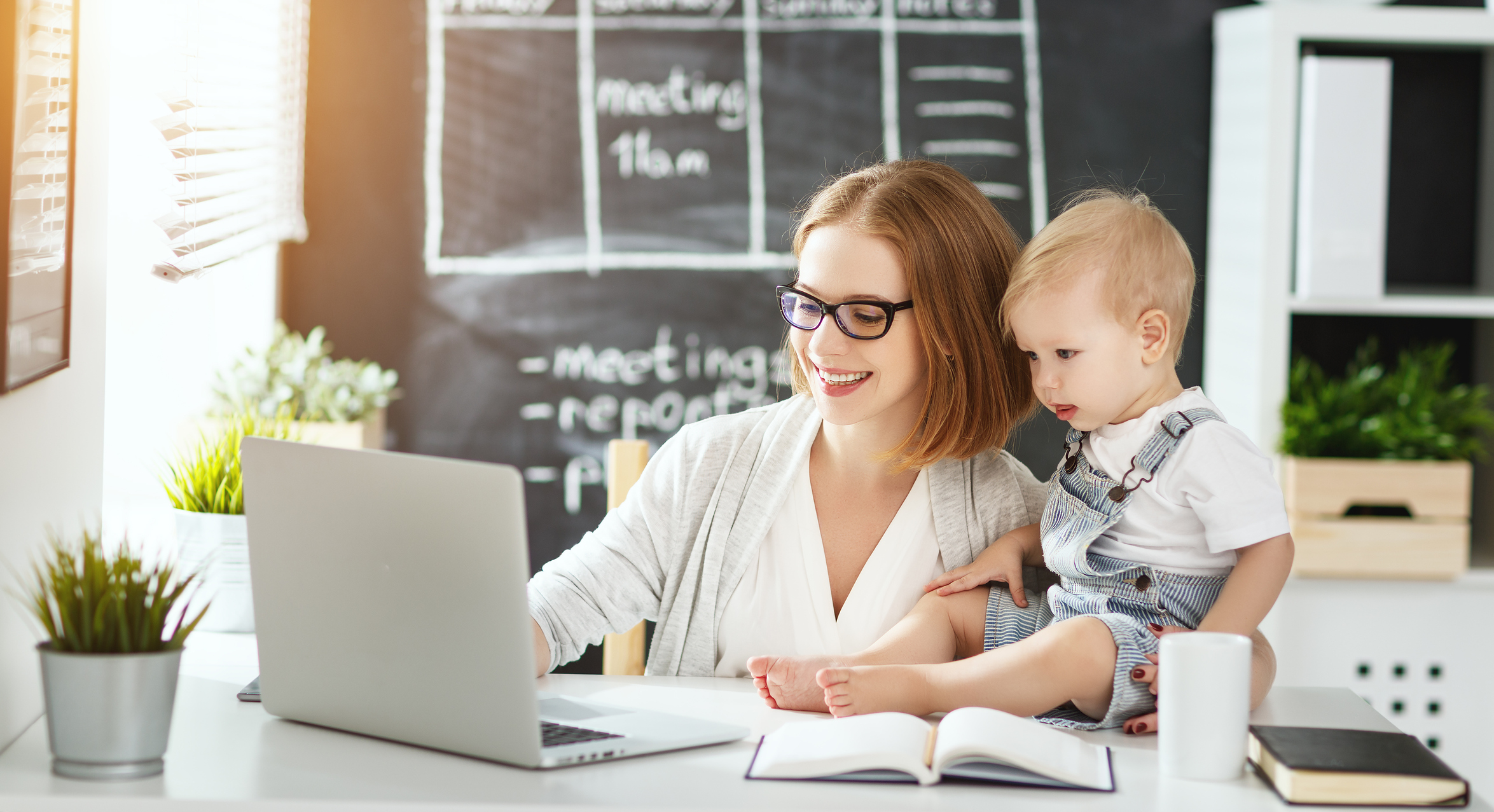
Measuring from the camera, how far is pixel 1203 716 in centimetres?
98

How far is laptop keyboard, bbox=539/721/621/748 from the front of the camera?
3.34ft

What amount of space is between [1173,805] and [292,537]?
74cm

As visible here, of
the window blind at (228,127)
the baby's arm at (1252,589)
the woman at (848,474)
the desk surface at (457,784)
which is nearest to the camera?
the desk surface at (457,784)

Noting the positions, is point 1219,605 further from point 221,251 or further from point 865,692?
point 221,251

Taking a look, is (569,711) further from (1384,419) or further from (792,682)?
(1384,419)

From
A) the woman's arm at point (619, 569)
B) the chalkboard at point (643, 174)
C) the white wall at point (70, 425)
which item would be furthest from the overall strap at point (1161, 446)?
the chalkboard at point (643, 174)

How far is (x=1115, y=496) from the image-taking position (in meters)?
1.35

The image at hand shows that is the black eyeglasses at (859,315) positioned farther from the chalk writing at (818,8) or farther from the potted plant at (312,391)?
the chalk writing at (818,8)

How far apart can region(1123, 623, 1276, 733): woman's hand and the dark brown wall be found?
188cm

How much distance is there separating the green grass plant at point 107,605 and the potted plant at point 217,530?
20.1 inches

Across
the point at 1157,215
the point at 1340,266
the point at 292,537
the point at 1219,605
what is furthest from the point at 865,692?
the point at 1340,266

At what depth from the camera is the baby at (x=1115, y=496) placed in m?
1.24

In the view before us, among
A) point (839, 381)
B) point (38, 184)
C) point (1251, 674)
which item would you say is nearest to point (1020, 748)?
point (1251, 674)

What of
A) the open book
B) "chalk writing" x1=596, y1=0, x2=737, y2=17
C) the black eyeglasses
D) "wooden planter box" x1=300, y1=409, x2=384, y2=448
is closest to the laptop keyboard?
the open book
